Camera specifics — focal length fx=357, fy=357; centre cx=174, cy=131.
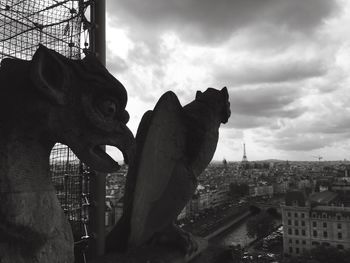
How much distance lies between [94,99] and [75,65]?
208 mm

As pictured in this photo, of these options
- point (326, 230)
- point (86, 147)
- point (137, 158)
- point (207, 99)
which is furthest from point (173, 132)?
point (326, 230)

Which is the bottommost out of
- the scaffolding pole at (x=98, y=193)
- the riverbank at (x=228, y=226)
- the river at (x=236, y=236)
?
the river at (x=236, y=236)

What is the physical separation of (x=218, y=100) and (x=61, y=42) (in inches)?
81.4

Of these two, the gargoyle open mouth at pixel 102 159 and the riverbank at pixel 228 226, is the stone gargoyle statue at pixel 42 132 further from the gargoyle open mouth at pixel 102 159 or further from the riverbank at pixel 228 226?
the riverbank at pixel 228 226

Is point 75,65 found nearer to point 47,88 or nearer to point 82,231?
point 47,88

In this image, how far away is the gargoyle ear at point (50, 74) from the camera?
5.84ft

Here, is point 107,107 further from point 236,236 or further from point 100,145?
point 236,236

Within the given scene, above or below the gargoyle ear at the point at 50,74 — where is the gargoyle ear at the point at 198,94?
above

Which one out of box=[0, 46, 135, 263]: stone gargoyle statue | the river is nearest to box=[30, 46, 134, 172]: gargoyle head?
box=[0, 46, 135, 263]: stone gargoyle statue

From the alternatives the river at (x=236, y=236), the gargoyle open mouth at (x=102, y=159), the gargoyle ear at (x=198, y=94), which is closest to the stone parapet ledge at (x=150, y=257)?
the gargoyle open mouth at (x=102, y=159)

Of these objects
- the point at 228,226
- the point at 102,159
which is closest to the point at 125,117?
the point at 102,159

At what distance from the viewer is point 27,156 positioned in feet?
6.05

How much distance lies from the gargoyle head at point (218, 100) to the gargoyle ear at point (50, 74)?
2080 millimetres

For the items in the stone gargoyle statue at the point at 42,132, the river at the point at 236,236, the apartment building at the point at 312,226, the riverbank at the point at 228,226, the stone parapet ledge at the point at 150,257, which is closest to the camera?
the stone gargoyle statue at the point at 42,132
